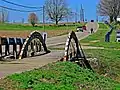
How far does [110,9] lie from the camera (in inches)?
5866

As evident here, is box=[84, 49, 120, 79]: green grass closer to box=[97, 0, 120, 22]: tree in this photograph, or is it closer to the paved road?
the paved road

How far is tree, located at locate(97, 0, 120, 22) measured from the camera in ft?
485

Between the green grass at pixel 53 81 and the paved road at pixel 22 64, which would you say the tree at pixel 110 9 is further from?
the green grass at pixel 53 81

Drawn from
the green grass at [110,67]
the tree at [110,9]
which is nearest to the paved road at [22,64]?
the green grass at [110,67]

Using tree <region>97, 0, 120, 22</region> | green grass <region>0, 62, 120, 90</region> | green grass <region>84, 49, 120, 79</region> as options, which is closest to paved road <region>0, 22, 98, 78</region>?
green grass <region>0, 62, 120, 90</region>

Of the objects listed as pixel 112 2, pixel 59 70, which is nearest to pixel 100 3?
pixel 112 2

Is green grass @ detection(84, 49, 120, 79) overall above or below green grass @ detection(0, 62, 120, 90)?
below

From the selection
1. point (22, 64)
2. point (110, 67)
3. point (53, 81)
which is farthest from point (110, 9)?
point (53, 81)

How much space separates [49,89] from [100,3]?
145 meters

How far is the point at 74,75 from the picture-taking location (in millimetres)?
14812

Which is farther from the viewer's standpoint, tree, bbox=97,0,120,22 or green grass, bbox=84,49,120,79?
tree, bbox=97,0,120,22

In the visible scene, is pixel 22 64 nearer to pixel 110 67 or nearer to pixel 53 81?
pixel 53 81

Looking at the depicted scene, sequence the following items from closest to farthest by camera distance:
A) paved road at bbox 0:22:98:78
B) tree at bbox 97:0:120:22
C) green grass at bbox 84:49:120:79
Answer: paved road at bbox 0:22:98:78
green grass at bbox 84:49:120:79
tree at bbox 97:0:120:22

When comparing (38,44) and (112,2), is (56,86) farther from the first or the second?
(112,2)
